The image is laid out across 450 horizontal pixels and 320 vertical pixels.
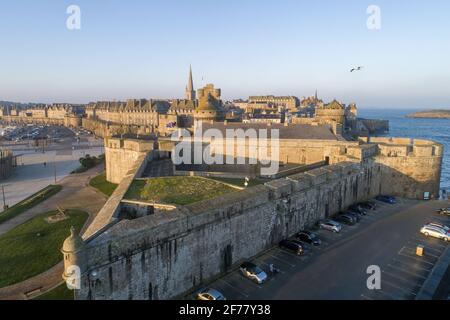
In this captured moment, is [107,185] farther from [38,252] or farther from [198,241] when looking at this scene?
[198,241]

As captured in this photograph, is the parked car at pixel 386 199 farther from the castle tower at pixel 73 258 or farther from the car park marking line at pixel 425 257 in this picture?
the castle tower at pixel 73 258

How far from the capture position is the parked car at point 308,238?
23.2 metres

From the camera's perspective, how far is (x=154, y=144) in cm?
4231

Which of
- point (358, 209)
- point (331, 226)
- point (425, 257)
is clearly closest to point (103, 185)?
point (331, 226)

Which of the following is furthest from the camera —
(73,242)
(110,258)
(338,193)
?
(338,193)

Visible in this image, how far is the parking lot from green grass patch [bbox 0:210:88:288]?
11309 mm

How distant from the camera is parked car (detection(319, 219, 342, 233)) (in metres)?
25.7

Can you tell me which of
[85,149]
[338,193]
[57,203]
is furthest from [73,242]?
[85,149]

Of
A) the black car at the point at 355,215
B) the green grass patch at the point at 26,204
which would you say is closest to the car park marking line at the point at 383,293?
the black car at the point at 355,215

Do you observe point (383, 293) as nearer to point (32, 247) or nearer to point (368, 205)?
point (368, 205)

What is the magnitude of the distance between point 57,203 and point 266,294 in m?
27.3

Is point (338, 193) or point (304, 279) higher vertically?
point (338, 193)

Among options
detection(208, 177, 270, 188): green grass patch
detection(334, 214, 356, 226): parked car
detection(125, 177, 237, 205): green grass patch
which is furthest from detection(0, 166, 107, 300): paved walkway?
detection(334, 214, 356, 226): parked car

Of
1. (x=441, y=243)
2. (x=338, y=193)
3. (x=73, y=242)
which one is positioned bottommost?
(x=441, y=243)
